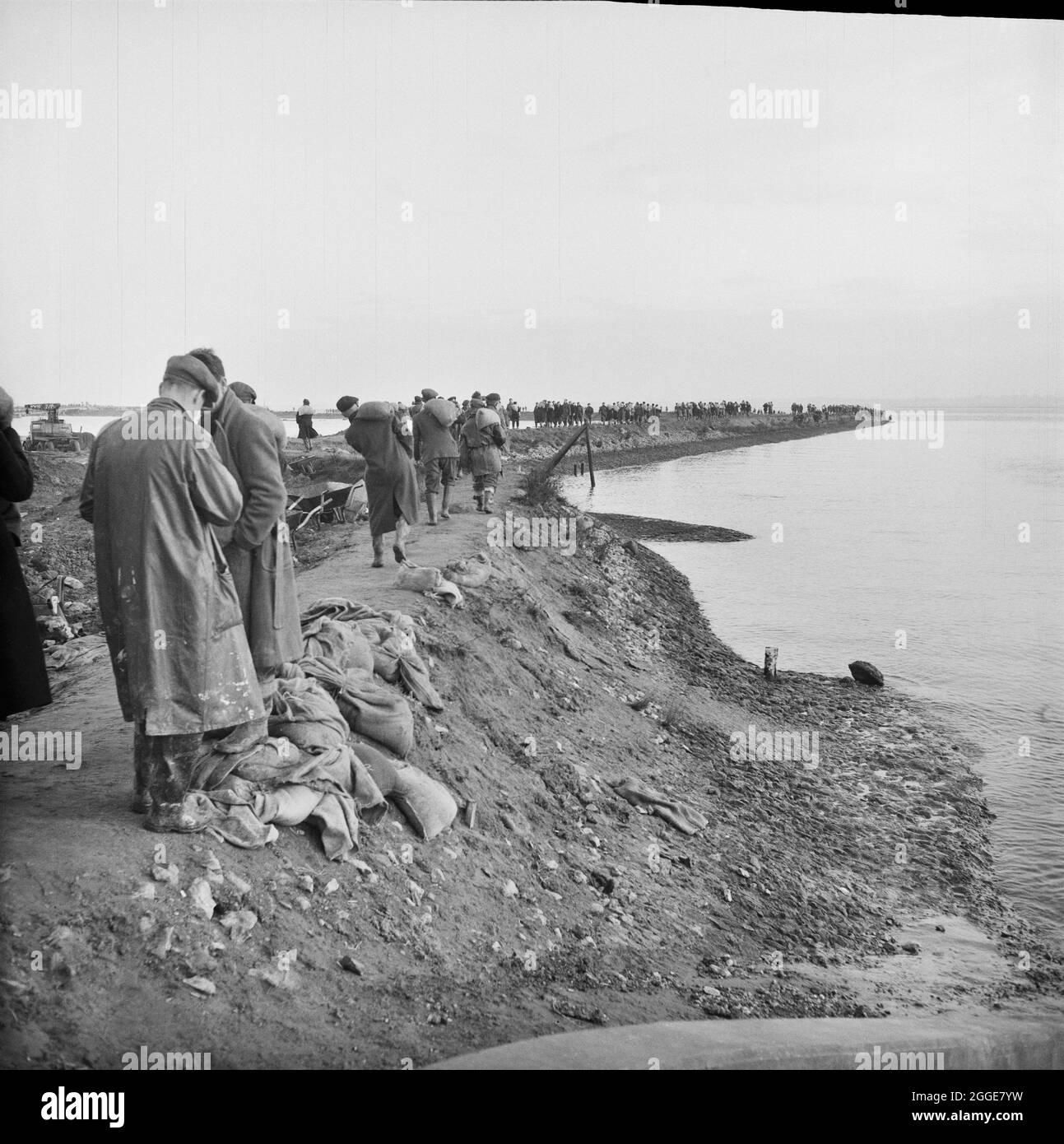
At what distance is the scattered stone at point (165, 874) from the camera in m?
4.14

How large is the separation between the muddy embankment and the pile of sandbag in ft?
0.45

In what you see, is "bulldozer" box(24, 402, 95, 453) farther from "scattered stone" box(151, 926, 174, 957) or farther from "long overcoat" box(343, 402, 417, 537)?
"scattered stone" box(151, 926, 174, 957)

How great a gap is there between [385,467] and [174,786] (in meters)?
5.07

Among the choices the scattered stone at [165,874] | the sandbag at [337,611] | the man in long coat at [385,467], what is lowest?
the scattered stone at [165,874]

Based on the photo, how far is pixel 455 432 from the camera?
18.7 m

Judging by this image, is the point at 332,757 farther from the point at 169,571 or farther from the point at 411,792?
the point at 169,571

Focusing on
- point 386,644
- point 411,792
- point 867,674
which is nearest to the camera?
point 411,792

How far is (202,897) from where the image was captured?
4.15 m

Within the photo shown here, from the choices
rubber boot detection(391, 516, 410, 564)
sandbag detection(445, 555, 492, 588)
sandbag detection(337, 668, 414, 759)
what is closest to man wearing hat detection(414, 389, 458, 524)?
sandbag detection(445, 555, 492, 588)

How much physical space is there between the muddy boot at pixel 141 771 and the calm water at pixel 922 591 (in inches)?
243

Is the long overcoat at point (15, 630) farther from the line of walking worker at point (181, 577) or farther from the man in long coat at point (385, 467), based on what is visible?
the man in long coat at point (385, 467)

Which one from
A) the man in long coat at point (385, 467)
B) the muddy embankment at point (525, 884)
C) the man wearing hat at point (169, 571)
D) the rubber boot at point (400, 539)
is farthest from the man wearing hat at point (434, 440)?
the man wearing hat at point (169, 571)

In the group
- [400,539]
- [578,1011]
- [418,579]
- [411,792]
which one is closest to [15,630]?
[411,792]
